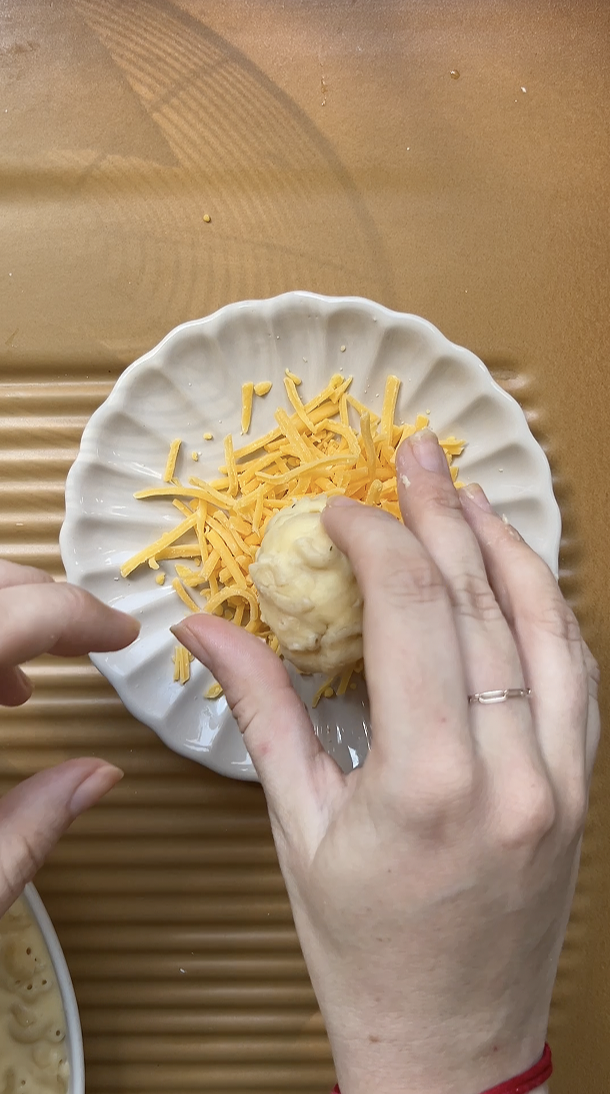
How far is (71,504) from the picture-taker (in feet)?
2.51

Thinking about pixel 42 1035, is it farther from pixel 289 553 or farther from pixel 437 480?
pixel 437 480

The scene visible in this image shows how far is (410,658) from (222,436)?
16.7 inches

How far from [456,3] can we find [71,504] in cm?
83

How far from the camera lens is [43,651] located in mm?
572

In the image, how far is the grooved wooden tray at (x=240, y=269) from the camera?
0.81 meters

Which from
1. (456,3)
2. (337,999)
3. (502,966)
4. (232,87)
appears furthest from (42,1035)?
(456,3)

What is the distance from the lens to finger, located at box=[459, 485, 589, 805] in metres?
0.55

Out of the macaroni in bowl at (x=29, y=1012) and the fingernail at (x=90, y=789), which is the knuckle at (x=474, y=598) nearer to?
the fingernail at (x=90, y=789)

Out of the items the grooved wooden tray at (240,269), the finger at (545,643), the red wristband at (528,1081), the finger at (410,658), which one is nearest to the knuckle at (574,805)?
the finger at (545,643)

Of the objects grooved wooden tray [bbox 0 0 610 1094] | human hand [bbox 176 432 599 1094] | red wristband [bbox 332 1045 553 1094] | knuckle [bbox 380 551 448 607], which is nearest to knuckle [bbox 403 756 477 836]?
human hand [bbox 176 432 599 1094]

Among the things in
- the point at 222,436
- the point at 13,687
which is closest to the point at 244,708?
the point at 13,687

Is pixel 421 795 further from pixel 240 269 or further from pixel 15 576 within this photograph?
pixel 240 269

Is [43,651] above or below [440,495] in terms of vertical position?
below

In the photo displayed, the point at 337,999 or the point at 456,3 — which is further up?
the point at 456,3
